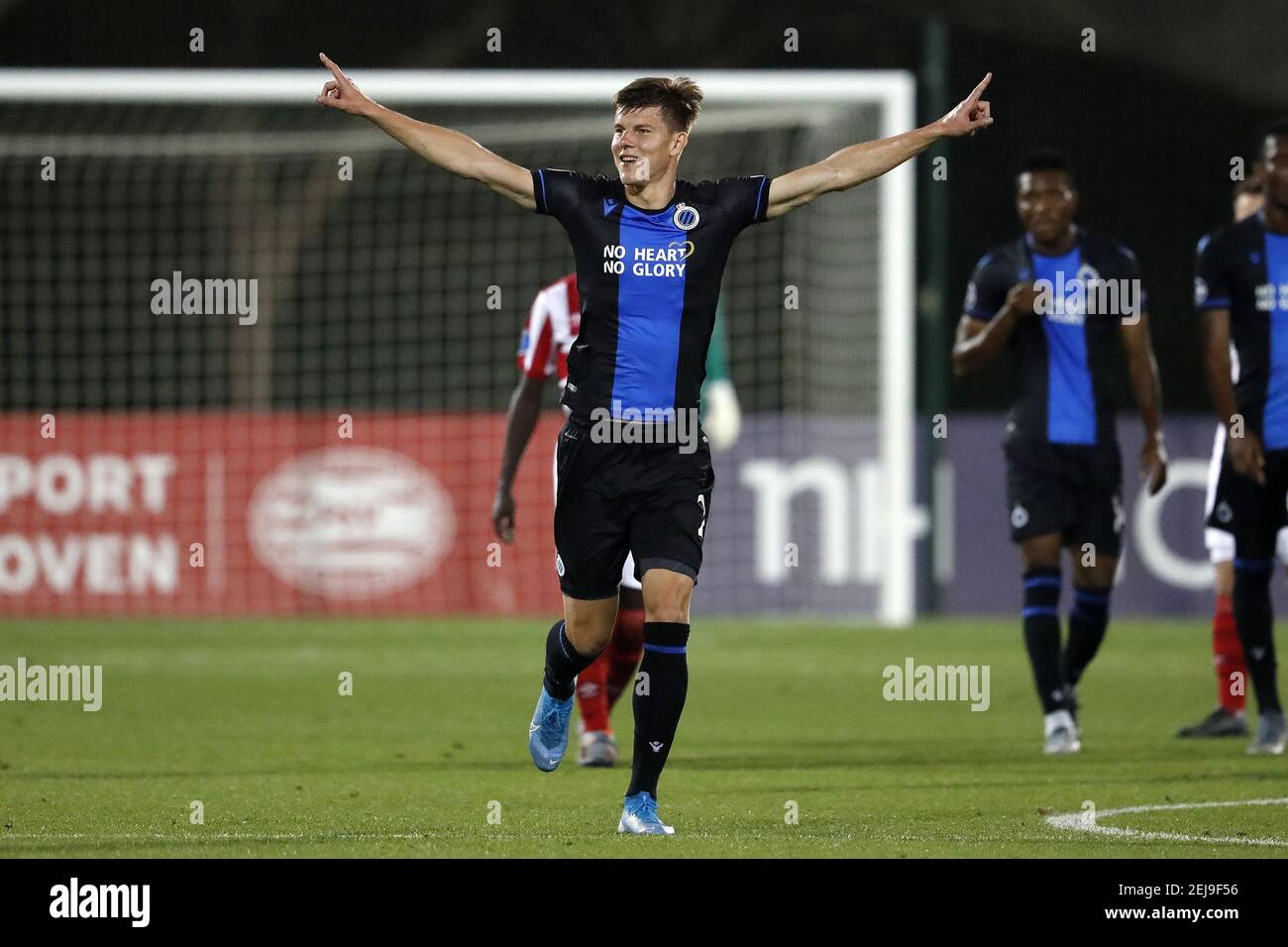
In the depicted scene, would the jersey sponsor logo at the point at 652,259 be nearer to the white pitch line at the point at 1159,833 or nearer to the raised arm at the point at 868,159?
the raised arm at the point at 868,159

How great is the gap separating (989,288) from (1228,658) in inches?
74.8

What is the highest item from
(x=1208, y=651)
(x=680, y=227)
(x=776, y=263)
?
(x=776, y=263)

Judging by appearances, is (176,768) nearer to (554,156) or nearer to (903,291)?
(903,291)

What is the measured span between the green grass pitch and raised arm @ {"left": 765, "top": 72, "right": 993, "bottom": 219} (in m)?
1.75

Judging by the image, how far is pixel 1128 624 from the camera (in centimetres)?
1628

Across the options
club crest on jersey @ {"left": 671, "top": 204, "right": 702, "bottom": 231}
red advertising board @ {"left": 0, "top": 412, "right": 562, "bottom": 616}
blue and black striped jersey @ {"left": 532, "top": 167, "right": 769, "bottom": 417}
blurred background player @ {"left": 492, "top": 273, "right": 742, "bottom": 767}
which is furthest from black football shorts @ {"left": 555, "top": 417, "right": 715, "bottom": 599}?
red advertising board @ {"left": 0, "top": 412, "right": 562, "bottom": 616}

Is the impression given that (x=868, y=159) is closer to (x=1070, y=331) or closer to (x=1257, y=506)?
(x=1070, y=331)

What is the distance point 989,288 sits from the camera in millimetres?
8758

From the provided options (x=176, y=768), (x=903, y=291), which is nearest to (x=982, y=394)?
(x=903, y=291)

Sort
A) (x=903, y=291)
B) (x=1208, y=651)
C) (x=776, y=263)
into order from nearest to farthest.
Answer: (x=1208, y=651), (x=903, y=291), (x=776, y=263)

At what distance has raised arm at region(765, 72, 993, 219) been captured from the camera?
6.21m

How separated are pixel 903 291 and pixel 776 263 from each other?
6.59 m
